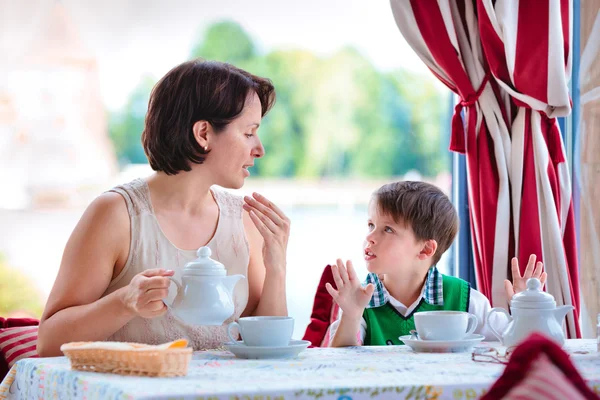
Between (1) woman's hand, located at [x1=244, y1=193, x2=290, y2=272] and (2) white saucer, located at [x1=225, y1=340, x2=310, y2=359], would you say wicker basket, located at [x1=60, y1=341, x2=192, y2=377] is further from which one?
(1) woman's hand, located at [x1=244, y1=193, x2=290, y2=272]

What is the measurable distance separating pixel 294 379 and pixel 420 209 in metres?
0.97

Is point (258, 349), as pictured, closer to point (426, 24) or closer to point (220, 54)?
point (426, 24)

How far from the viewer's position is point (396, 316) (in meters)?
1.97

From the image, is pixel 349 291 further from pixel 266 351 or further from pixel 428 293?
pixel 428 293

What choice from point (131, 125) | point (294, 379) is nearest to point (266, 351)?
point (294, 379)

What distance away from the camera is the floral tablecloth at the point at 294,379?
1102mm

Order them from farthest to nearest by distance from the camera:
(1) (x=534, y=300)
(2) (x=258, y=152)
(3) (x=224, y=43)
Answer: (3) (x=224, y=43) → (2) (x=258, y=152) → (1) (x=534, y=300)

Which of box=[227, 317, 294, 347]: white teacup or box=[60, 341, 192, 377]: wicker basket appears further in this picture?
box=[227, 317, 294, 347]: white teacup

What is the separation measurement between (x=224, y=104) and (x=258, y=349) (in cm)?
69

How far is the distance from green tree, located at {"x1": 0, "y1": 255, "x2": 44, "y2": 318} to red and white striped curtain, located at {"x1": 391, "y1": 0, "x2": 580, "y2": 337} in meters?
2.34

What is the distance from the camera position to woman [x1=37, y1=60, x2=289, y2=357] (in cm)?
172

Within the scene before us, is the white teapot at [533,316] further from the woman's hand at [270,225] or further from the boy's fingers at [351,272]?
the woman's hand at [270,225]

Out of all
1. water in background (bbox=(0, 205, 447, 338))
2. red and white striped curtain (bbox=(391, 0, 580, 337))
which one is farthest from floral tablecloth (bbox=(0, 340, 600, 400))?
water in background (bbox=(0, 205, 447, 338))

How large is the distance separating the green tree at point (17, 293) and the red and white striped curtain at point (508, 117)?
2.34 m
